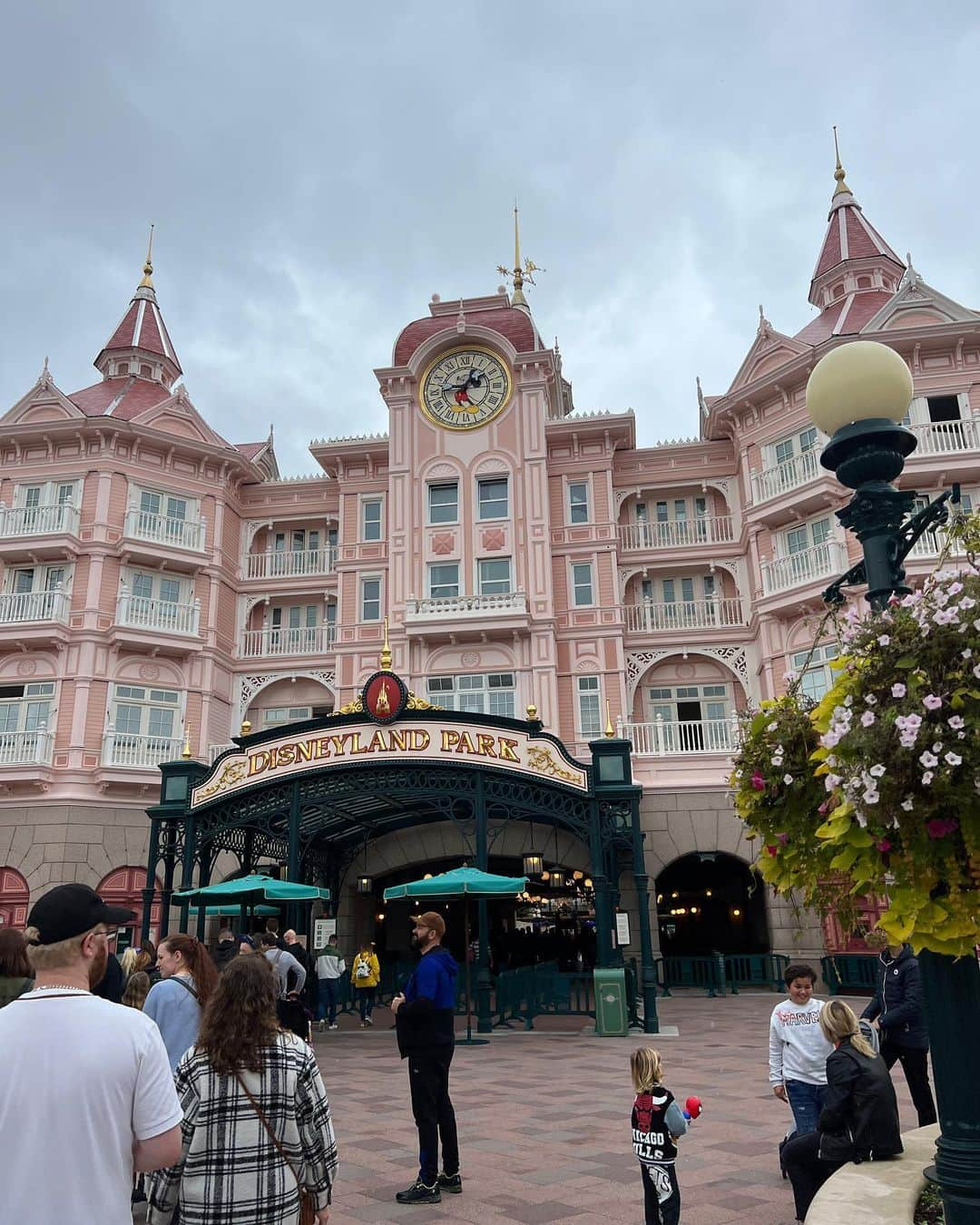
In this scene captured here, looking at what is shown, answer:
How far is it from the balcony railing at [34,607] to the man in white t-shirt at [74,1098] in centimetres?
2718

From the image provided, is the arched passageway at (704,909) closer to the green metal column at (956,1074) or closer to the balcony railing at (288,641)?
the balcony railing at (288,641)

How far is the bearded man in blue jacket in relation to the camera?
269 inches

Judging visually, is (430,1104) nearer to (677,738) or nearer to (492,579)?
(677,738)

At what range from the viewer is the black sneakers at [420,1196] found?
6.71 meters

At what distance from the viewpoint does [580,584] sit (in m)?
29.1

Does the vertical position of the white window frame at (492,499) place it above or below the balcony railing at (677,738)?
above

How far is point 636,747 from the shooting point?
2614 cm

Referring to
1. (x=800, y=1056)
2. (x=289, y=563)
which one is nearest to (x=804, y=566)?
(x=289, y=563)

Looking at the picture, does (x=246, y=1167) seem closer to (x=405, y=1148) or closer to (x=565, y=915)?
(x=405, y=1148)

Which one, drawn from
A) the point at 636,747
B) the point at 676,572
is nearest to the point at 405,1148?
the point at 636,747

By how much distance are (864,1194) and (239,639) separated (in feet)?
93.1

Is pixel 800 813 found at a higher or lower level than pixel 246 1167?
higher

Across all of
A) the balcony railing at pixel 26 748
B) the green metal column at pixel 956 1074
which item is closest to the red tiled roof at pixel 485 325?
the balcony railing at pixel 26 748

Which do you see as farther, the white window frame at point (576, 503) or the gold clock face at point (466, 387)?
the gold clock face at point (466, 387)
